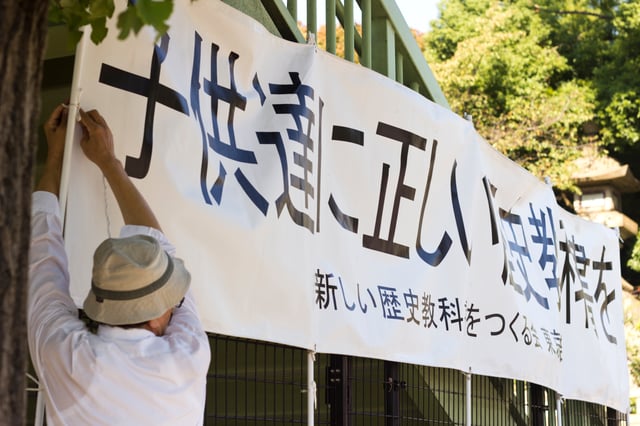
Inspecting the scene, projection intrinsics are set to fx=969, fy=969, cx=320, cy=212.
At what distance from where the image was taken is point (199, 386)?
3264 mm

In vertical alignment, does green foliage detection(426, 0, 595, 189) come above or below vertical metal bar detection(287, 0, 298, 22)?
above

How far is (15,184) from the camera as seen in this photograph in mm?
1941

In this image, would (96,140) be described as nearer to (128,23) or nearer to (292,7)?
(128,23)

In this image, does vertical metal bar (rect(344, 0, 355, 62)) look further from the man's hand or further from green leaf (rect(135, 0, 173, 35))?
green leaf (rect(135, 0, 173, 35))

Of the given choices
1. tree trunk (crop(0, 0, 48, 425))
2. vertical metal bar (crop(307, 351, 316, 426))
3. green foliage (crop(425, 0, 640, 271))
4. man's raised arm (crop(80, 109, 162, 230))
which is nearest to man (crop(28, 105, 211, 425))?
man's raised arm (crop(80, 109, 162, 230))

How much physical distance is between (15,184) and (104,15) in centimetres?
109

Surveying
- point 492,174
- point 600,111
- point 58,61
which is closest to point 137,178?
point 58,61

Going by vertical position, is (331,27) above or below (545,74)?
below

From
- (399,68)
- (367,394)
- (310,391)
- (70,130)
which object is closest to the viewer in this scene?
(70,130)

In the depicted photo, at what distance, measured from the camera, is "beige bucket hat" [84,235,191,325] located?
121 inches

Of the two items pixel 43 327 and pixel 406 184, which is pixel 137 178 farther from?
pixel 406 184

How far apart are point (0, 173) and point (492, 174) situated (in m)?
5.30

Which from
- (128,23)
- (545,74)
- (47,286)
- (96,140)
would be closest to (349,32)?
(96,140)

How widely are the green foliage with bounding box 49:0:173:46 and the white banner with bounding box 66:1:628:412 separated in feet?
2.26
